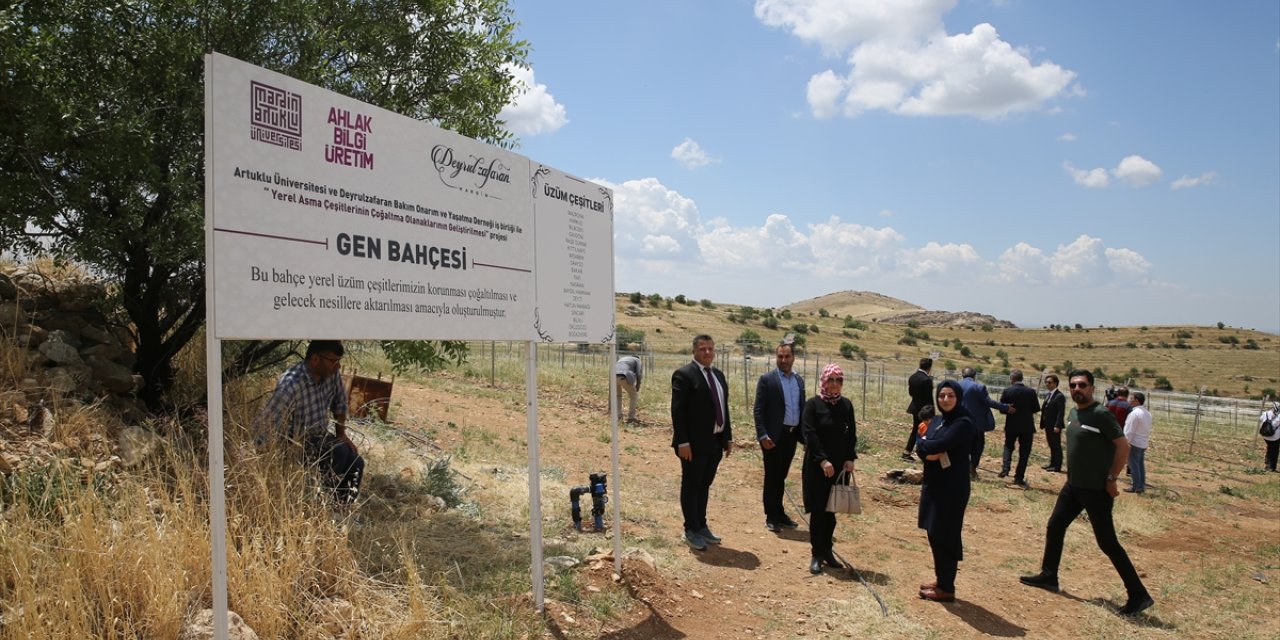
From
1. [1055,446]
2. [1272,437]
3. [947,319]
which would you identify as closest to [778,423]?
[1055,446]

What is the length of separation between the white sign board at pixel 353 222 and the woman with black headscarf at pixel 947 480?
342 centimetres

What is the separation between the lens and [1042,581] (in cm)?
694

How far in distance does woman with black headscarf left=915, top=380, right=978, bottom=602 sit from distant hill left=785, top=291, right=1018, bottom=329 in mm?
103820

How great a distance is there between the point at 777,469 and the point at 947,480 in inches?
88.8

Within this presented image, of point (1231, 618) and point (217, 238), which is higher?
point (217, 238)

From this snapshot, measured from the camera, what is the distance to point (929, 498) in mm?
6141

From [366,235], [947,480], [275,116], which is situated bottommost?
[947,480]

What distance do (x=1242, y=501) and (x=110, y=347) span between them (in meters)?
16.4

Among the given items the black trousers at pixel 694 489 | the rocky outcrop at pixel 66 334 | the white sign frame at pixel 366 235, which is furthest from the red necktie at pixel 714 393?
the rocky outcrop at pixel 66 334

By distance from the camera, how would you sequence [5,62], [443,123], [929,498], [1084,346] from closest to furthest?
1. [5,62]
2. [929,498]
3. [443,123]
4. [1084,346]

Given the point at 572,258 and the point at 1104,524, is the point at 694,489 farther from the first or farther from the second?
the point at 1104,524

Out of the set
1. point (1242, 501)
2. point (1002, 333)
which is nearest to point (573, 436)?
point (1242, 501)

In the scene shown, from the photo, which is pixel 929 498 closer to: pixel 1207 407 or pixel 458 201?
pixel 458 201

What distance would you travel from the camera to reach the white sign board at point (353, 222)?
3.16 m
